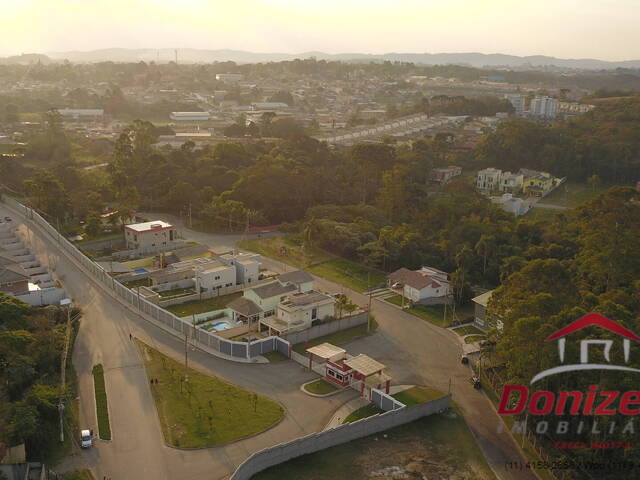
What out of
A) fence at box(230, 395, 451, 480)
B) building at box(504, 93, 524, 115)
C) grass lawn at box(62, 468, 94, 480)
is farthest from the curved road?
building at box(504, 93, 524, 115)

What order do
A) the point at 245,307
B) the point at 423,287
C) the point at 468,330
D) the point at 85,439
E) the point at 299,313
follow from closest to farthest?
the point at 85,439
the point at 299,313
the point at 245,307
the point at 468,330
the point at 423,287

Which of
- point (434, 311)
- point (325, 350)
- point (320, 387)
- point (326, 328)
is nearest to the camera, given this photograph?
point (320, 387)

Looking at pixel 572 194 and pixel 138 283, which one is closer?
pixel 138 283

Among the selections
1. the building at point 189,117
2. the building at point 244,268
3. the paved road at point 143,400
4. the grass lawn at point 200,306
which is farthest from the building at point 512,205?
the building at point 189,117

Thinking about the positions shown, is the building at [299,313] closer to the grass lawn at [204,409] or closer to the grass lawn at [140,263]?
the grass lawn at [204,409]

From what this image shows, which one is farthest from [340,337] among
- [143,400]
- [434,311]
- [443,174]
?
[443,174]

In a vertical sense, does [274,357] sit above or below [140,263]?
below

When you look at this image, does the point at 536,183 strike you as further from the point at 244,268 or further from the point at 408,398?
the point at 408,398
